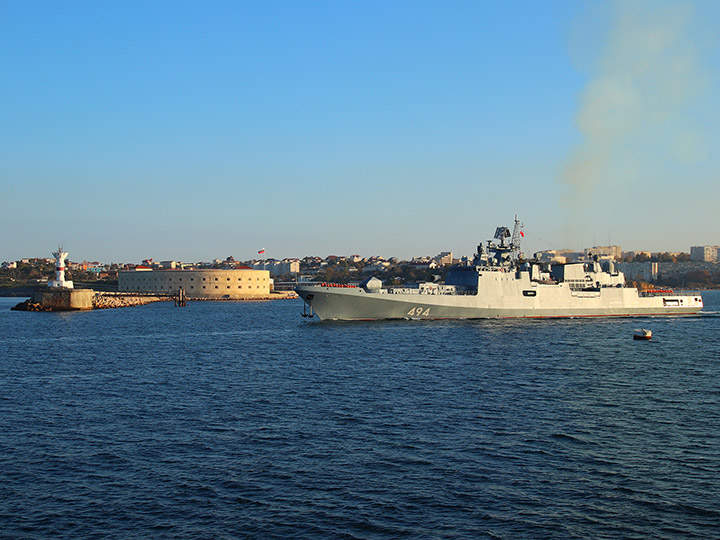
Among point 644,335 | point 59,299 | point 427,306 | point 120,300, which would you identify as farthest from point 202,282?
point 644,335

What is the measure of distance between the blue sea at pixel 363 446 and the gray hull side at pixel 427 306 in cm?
1653

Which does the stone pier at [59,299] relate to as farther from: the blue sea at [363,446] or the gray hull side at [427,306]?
the blue sea at [363,446]

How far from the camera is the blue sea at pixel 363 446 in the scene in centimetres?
1362

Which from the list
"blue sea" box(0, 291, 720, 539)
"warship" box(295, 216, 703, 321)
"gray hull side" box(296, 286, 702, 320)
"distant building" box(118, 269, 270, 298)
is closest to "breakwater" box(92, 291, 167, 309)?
"distant building" box(118, 269, 270, 298)

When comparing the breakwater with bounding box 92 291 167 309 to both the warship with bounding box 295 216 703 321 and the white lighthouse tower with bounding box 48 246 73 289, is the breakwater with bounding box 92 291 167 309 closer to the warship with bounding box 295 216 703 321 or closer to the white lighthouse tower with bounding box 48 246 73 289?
the white lighthouse tower with bounding box 48 246 73 289

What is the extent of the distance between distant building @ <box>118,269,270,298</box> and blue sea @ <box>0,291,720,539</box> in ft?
338

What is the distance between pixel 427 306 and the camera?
55.8 metres

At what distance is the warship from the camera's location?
54.8m

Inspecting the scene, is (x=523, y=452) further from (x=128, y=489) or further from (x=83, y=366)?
(x=83, y=366)

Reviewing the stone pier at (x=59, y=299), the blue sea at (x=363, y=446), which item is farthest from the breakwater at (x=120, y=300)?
the blue sea at (x=363, y=446)

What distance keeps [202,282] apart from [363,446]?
12613cm

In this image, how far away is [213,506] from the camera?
14320 millimetres

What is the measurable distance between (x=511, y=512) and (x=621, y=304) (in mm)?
56762

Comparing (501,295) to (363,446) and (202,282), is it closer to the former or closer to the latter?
(363,446)
